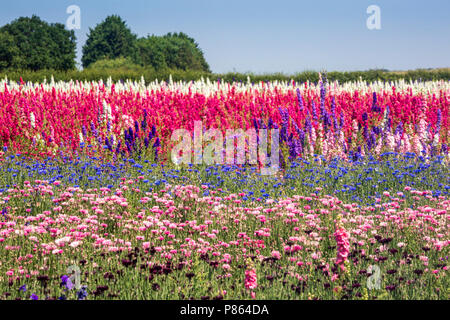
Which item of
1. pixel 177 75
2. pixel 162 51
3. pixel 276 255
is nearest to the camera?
pixel 276 255

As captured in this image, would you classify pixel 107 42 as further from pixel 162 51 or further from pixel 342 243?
pixel 342 243

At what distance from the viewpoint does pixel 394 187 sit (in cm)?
719

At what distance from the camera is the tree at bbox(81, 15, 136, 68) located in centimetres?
7862

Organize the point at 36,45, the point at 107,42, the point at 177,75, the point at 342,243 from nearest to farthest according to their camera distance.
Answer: the point at 342,243, the point at 177,75, the point at 36,45, the point at 107,42

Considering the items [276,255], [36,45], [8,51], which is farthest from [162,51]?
[276,255]

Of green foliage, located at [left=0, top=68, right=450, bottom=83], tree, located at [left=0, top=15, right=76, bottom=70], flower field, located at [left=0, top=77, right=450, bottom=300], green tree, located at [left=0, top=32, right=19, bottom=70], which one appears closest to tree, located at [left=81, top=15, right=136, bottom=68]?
tree, located at [left=0, top=15, right=76, bottom=70]

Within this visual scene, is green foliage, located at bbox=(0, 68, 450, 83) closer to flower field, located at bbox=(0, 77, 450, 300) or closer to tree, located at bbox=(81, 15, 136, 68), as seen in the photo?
flower field, located at bbox=(0, 77, 450, 300)

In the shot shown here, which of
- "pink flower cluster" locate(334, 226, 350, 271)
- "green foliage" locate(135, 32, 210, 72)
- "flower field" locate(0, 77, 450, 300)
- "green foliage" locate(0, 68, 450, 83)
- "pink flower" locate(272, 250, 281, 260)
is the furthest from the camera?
"green foliage" locate(135, 32, 210, 72)

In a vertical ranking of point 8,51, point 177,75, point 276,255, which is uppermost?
point 8,51

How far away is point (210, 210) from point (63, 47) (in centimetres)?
5798

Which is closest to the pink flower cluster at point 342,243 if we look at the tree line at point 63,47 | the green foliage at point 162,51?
the tree line at point 63,47

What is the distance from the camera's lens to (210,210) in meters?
5.49
